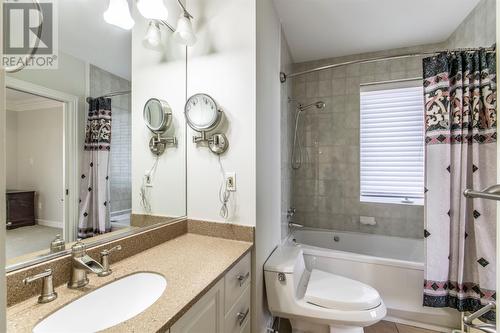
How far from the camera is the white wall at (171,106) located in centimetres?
136

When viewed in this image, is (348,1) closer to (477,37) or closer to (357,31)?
(357,31)

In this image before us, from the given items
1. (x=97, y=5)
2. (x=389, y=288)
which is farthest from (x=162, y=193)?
(x=389, y=288)

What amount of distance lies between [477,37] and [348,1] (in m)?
1.09

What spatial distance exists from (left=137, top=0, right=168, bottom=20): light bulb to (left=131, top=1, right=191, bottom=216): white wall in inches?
4.0

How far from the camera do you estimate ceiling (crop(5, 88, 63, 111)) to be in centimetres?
78

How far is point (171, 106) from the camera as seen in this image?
1582 millimetres

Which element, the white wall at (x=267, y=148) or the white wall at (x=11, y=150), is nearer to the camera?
the white wall at (x=11, y=150)

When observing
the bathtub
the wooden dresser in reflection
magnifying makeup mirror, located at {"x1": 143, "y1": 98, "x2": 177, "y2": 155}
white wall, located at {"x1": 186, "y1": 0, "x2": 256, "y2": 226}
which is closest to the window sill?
the bathtub

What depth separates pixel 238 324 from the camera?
3.96ft

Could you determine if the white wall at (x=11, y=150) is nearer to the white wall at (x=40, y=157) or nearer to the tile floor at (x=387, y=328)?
the white wall at (x=40, y=157)

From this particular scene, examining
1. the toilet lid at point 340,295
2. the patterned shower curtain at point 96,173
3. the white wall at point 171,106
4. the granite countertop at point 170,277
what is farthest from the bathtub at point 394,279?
the patterned shower curtain at point 96,173

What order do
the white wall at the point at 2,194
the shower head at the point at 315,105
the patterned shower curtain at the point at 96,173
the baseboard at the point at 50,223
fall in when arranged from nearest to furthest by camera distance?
the white wall at the point at 2,194 < the baseboard at the point at 50,223 < the patterned shower curtain at the point at 96,173 < the shower head at the point at 315,105

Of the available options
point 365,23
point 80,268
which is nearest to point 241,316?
point 80,268

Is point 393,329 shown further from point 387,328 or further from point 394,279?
point 394,279
